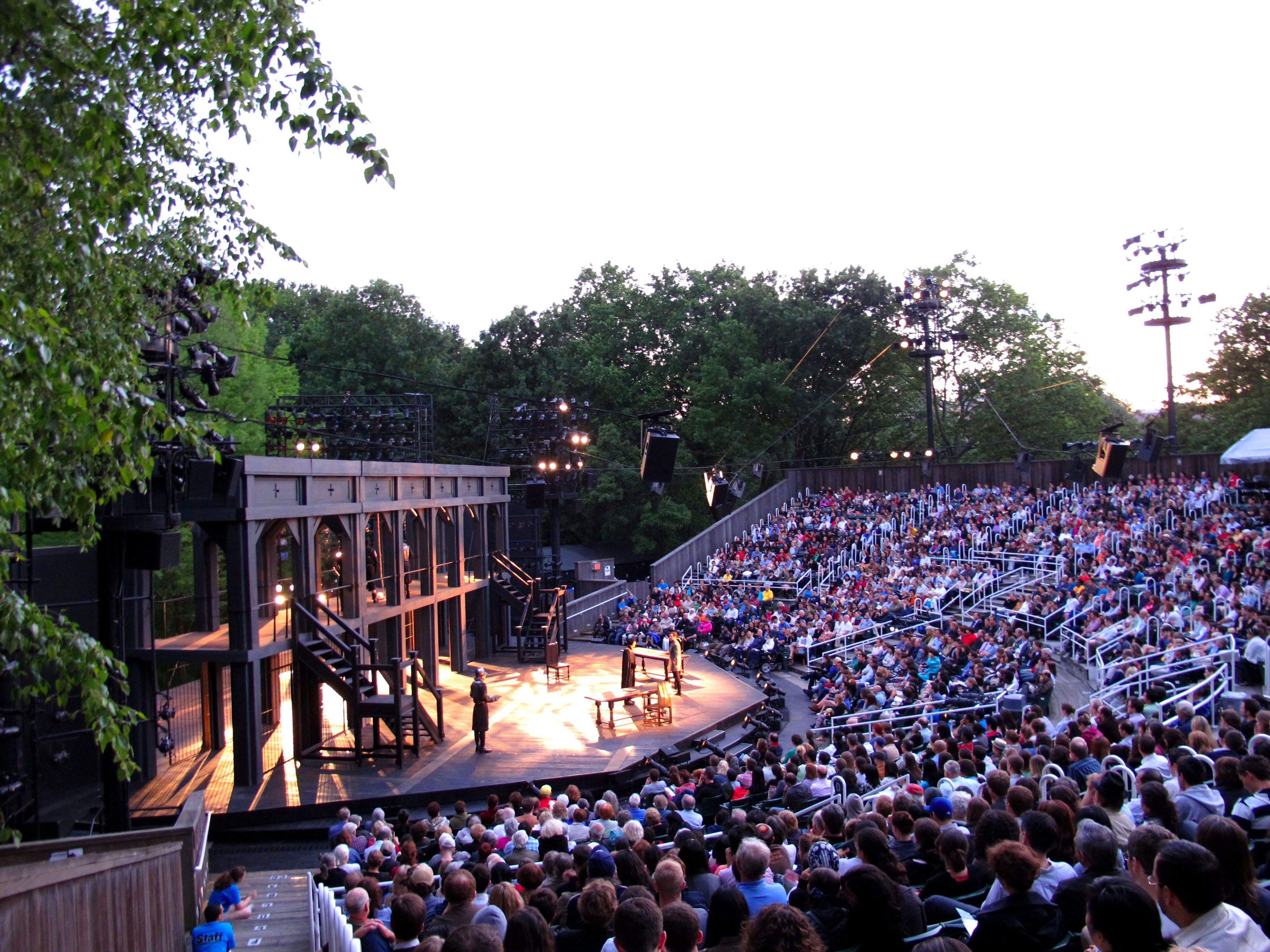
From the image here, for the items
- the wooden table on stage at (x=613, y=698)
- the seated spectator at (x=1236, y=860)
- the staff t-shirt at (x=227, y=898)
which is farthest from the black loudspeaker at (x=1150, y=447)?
the staff t-shirt at (x=227, y=898)

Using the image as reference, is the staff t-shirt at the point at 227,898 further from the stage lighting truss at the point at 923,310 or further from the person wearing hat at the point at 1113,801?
the stage lighting truss at the point at 923,310

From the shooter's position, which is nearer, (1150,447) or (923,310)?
(1150,447)

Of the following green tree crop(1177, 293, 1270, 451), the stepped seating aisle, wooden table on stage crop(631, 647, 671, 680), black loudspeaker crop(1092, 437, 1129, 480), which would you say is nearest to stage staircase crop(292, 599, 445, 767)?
the stepped seating aisle

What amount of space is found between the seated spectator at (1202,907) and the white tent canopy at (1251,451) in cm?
1910

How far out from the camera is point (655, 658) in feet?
68.8

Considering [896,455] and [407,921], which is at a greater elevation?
[896,455]

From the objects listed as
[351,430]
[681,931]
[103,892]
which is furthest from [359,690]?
[351,430]

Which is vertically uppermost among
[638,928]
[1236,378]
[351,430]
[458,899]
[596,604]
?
[1236,378]

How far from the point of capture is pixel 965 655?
54.2 ft

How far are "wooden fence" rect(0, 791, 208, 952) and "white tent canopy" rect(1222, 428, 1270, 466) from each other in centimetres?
2058

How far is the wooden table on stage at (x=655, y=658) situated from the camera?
63.2 ft

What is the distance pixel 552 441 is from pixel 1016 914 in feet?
82.1

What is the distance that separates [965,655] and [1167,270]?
13.6 metres

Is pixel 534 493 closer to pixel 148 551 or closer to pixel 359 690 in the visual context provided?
pixel 359 690
